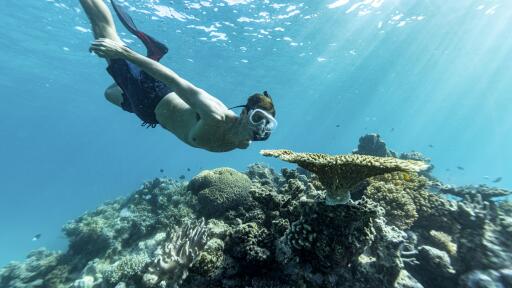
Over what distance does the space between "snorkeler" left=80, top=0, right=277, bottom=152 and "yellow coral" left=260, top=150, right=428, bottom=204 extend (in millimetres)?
762

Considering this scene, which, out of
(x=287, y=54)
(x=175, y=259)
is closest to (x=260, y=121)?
(x=175, y=259)

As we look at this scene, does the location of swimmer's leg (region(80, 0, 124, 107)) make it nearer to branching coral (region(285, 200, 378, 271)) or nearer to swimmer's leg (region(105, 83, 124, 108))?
swimmer's leg (region(105, 83, 124, 108))

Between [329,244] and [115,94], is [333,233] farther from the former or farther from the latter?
[115,94]

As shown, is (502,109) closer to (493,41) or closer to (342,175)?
(493,41)

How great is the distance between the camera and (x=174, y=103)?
19.3 feet

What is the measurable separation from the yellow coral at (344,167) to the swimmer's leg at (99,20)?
4305mm

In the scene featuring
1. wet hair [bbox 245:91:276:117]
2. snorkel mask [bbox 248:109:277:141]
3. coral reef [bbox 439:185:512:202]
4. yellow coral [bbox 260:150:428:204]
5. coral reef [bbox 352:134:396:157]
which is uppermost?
coral reef [bbox 352:134:396:157]

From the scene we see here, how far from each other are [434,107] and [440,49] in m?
51.4

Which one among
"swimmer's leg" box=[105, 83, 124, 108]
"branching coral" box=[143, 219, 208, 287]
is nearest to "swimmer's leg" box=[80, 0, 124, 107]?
"swimmer's leg" box=[105, 83, 124, 108]

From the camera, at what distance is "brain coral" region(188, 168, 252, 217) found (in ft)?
26.7

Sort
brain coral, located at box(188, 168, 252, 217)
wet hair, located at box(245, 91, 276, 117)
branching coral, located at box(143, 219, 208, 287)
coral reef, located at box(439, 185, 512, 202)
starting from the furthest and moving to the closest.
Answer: coral reef, located at box(439, 185, 512, 202) → brain coral, located at box(188, 168, 252, 217) → branching coral, located at box(143, 219, 208, 287) → wet hair, located at box(245, 91, 276, 117)

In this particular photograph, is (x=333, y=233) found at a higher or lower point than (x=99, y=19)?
lower

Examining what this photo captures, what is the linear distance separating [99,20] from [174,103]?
2.33 meters

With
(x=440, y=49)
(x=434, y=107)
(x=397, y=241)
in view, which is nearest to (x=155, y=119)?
(x=397, y=241)
